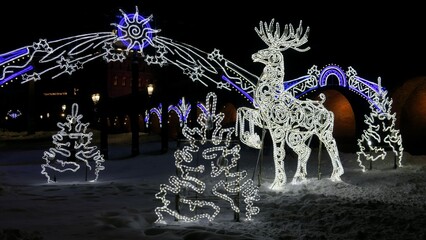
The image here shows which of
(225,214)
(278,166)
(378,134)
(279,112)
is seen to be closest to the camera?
(225,214)

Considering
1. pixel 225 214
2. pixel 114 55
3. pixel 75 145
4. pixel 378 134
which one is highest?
pixel 114 55

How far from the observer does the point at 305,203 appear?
943 cm

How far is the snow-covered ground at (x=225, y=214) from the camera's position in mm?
6941

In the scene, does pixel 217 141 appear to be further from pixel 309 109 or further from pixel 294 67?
pixel 294 67

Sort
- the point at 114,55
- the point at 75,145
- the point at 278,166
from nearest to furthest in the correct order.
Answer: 1. the point at 278,166
2. the point at 114,55
3. the point at 75,145

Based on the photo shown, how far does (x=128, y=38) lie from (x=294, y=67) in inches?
697

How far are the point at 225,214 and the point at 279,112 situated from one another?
3777mm

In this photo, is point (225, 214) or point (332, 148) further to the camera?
point (332, 148)

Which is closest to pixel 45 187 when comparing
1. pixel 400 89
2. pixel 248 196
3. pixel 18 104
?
pixel 248 196

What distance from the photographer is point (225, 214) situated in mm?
8766

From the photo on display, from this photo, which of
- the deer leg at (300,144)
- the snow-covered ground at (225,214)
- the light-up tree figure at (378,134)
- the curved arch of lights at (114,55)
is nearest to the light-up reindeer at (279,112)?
the deer leg at (300,144)

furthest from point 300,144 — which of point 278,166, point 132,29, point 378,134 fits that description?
point 378,134

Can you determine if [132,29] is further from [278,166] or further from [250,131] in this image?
[278,166]

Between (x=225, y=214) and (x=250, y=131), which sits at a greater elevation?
(x=250, y=131)
